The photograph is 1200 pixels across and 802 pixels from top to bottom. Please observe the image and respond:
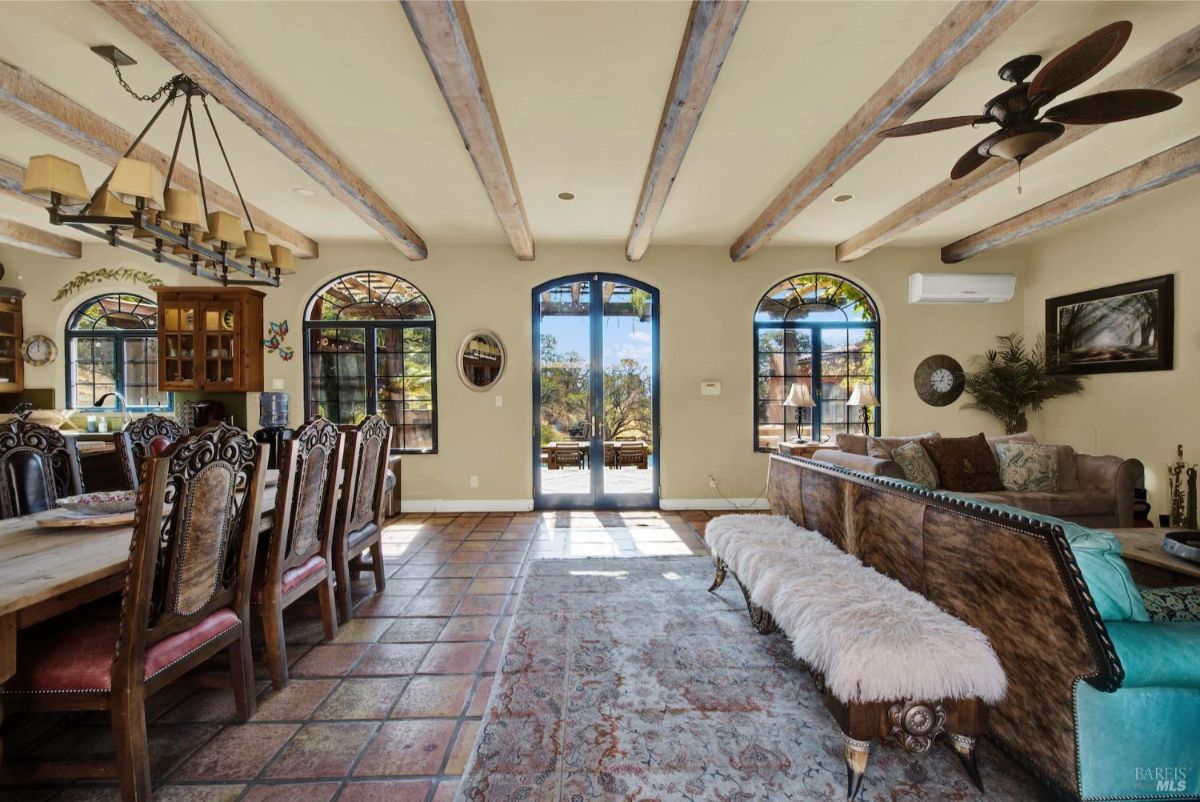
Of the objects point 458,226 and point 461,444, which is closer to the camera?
point 458,226

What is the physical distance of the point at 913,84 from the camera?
2.38 m

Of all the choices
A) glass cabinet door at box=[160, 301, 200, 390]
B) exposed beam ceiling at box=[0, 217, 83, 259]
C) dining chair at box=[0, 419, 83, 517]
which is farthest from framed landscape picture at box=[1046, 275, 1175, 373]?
exposed beam ceiling at box=[0, 217, 83, 259]

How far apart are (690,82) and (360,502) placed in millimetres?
2722

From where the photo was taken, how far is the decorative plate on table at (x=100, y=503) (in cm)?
205

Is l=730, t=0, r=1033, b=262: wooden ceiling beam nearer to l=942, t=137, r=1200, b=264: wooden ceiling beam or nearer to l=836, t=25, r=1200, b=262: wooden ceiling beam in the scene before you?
l=836, t=25, r=1200, b=262: wooden ceiling beam

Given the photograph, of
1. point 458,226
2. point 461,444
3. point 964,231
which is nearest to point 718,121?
point 458,226

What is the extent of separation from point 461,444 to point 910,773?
462cm

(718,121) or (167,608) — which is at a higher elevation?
(718,121)

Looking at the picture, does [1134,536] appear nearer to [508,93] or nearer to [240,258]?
[508,93]


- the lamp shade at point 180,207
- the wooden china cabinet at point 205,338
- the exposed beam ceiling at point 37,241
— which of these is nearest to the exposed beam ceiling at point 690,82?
the lamp shade at point 180,207

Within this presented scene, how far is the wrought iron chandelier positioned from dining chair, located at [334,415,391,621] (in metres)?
1.23

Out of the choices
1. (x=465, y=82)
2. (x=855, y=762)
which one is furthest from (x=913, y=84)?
(x=855, y=762)

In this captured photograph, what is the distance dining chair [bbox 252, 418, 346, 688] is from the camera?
2037mm

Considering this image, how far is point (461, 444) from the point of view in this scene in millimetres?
5449
